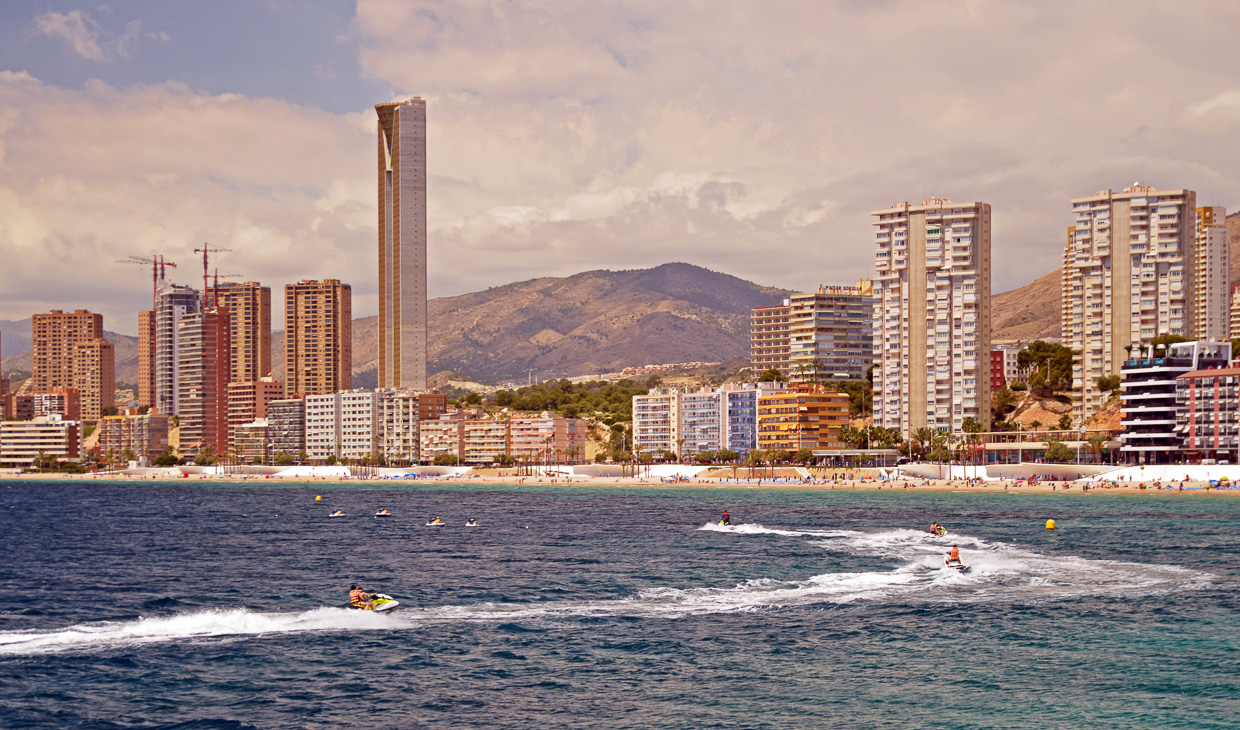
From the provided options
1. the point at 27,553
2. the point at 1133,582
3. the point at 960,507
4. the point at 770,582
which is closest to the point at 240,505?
the point at 27,553

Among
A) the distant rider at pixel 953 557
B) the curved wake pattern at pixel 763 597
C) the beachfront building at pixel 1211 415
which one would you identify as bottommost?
the curved wake pattern at pixel 763 597

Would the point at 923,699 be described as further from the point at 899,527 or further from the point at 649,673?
the point at 899,527

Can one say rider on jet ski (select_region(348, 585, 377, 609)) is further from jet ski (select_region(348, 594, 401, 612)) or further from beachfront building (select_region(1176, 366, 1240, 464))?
beachfront building (select_region(1176, 366, 1240, 464))

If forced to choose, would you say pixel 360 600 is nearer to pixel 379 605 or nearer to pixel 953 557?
pixel 379 605


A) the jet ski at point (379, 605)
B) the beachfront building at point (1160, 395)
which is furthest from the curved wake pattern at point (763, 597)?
the beachfront building at point (1160, 395)

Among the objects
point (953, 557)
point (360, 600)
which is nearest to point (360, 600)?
point (360, 600)

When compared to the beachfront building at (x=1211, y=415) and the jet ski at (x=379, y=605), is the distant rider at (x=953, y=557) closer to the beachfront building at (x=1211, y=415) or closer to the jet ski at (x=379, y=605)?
the jet ski at (x=379, y=605)
